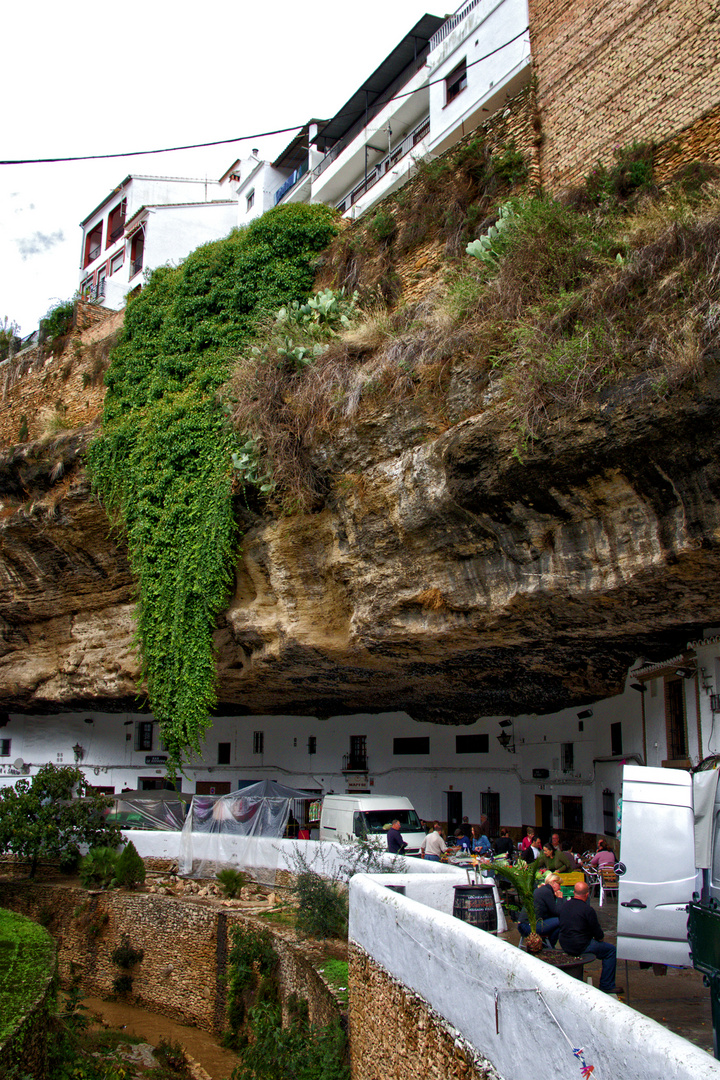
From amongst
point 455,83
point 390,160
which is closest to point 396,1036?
point 455,83

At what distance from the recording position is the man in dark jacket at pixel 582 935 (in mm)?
6629

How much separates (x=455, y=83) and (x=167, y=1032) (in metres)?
21.6

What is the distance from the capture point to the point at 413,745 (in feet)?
67.2

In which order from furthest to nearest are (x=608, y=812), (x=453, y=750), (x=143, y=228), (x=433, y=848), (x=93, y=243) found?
(x=93, y=243)
(x=143, y=228)
(x=453, y=750)
(x=608, y=812)
(x=433, y=848)

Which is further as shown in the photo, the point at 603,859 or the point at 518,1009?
the point at 603,859

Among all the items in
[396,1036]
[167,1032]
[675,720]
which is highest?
[675,720]

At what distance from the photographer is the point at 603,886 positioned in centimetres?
1198

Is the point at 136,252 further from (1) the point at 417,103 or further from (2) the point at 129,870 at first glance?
(2) the point at 129,870

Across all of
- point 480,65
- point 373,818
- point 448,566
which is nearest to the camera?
point 448,566

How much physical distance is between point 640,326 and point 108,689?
14.2 metres

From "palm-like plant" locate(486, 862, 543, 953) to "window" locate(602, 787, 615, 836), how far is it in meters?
5.47

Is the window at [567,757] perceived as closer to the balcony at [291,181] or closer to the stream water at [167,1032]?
the stream water at [167,1032]

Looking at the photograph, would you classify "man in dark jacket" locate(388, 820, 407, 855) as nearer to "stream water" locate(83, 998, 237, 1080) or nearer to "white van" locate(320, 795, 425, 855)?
"white van" locate(320, 795, 425, 855)

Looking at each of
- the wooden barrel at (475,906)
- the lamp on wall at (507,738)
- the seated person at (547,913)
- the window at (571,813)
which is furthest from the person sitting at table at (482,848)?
the seated person at (547,913)
